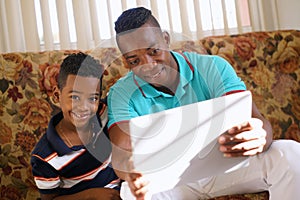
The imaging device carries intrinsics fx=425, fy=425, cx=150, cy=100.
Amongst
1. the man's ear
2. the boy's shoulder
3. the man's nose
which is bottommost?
the boy's shoulder

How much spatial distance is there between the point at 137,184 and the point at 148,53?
36cm

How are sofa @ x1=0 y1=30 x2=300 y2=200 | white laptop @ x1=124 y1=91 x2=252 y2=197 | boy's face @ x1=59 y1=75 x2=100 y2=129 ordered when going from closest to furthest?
white laptop @ x1=124 y1=91 x2=252 y2=197
boy's face @ x1=59 y1=75 x2=100 y2=129
sofa @ x1=0 y1=30 x2=300 y2=200

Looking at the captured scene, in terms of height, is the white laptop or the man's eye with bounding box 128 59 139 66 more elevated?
the man's eye with bounding box 128 59 139 66

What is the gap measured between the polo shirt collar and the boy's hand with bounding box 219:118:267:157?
0.81 feet

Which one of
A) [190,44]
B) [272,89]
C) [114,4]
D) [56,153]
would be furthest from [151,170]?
[114,4]

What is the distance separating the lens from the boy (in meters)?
1.23

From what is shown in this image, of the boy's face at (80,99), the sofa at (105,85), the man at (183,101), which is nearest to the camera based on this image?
the man at (183,101)

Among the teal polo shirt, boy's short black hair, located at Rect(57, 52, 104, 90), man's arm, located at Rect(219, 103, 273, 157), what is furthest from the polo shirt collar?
man's arm, located at Rect(219, 103, 273, 157)

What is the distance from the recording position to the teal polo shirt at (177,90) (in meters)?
1.24

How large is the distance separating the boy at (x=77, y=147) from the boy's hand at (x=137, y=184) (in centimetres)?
24

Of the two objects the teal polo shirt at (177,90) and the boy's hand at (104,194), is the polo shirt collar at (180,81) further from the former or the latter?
the boy's hand at (104,194)

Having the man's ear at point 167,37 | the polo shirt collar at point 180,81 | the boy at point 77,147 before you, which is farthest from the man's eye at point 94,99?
the man's ear at point 167,37

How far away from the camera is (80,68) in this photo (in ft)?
4.11

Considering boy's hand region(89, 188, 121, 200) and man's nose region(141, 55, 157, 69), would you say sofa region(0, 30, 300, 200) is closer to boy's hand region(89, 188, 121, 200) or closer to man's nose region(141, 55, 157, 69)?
man's nose region(141, 55, 157, 69)
